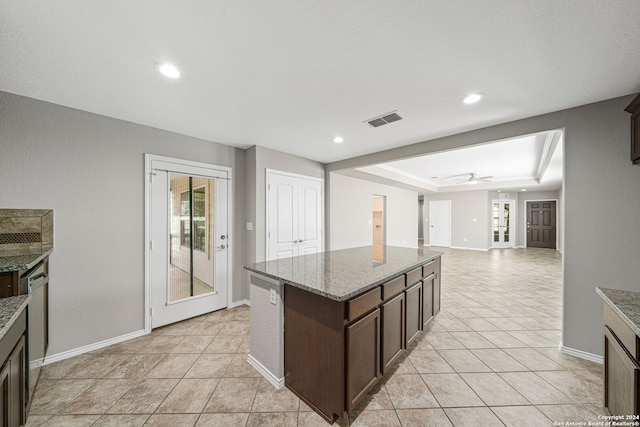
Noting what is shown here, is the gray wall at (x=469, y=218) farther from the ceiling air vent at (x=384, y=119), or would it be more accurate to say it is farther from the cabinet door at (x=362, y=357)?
the cabinet door at (x=362, y=357)

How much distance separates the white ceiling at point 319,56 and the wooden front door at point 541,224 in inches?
380

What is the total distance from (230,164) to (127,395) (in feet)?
9.30

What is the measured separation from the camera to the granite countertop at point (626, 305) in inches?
43.2

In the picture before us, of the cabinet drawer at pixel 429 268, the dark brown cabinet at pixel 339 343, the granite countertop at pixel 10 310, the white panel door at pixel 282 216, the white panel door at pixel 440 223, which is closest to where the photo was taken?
the granite countertop at pixel 10 310

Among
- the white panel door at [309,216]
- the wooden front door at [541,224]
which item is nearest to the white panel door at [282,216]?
the white panel door at [309,216]

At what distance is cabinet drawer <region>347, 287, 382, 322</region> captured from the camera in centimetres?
156

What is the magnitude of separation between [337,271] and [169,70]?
203 centimetres

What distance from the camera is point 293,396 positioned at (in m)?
1.83

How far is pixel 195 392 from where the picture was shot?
189cm

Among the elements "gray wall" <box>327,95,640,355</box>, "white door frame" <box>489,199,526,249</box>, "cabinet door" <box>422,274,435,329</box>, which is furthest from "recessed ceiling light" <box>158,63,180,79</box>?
"white door frame" <box>489,199,526,249</box>

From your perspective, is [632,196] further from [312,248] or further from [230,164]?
[230,164]

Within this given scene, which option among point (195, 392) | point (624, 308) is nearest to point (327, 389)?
point (195, 392)

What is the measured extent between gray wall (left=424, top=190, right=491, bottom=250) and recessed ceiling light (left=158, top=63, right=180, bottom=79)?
10.3 metres

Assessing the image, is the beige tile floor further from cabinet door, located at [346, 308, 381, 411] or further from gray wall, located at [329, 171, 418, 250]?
gray wall, located at [329, 171, 418, 250]
